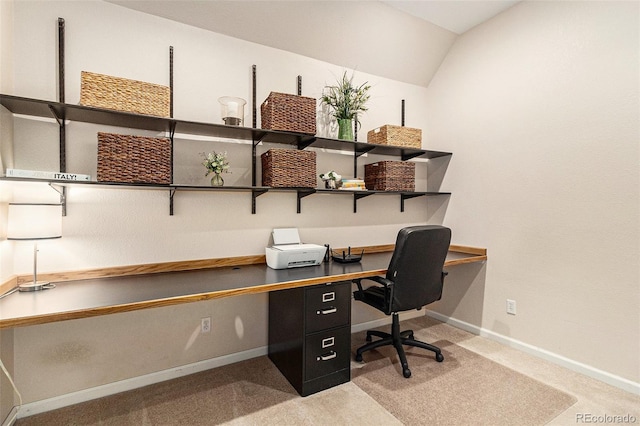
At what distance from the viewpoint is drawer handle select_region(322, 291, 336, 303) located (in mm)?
2072

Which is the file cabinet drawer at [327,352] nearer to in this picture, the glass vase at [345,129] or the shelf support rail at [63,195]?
the glass vase at [345,129]

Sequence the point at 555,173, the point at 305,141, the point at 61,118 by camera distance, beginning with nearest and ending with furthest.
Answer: the point at 61,118
the point at 555,173
the point at 305,141

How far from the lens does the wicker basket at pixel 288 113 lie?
88.4 inches

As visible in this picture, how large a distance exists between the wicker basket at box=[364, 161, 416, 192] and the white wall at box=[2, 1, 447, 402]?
503 millimetres

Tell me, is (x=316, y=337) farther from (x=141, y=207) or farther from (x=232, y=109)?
(x=232, y=109)

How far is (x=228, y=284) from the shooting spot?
183 centimetres

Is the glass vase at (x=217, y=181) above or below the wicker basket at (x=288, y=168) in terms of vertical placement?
below

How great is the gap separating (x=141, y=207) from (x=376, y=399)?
6.47ft

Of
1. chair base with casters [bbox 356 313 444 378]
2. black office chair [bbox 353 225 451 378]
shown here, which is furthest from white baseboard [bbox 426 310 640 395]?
black office chair [bbox 353 225 451 378]

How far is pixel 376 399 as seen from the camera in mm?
1967

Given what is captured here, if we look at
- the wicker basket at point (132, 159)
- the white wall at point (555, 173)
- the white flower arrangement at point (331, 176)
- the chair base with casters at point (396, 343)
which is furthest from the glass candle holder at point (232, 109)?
the white wall at point (555, 173)

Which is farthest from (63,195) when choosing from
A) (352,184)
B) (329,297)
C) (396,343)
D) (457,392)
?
(457,392)

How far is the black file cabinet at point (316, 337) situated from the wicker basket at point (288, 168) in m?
0.78
